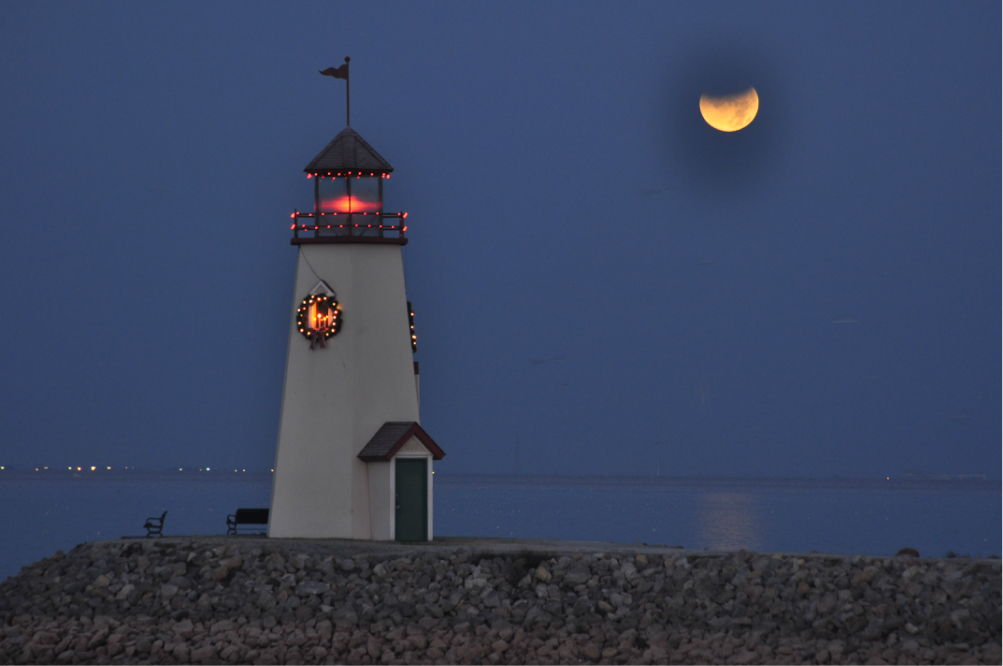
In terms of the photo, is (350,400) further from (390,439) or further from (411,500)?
(411,500)

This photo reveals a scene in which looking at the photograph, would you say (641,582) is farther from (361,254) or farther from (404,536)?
(361,254)

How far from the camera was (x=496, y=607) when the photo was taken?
23078 millimetres

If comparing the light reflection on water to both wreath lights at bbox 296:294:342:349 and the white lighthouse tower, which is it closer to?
the white lighthouse tower

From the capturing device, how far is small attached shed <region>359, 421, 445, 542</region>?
2697cm

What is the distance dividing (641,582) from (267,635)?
22.0ft

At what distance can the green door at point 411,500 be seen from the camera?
27.2 meters

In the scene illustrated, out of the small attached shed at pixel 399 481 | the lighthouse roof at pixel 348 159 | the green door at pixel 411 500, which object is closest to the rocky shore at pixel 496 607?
the small attached shed at pixel 399 481

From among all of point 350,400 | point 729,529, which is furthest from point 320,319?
point 729,529

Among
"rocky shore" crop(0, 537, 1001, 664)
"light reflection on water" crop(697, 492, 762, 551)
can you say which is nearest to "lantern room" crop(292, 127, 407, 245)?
"rocky shore" crop(0, 537, 1001, 664)

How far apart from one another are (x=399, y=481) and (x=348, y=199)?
20.6 ft

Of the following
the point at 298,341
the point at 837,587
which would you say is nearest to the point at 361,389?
the point at 298,341

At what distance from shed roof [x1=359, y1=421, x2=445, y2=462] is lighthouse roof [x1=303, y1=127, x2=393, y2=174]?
5.68m

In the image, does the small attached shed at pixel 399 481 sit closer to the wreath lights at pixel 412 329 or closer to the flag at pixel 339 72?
the wreath lights at pixel 412 329

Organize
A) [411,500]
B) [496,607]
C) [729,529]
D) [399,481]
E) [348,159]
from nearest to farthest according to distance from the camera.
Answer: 1. [496,607]
2. [399,481]
3. [411,500]
4. [348,159]
5. [729,529]
